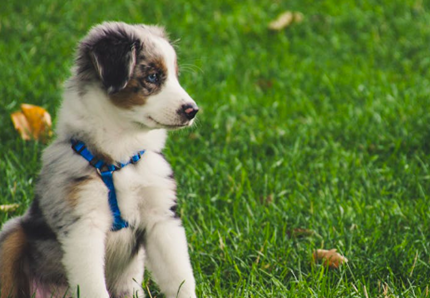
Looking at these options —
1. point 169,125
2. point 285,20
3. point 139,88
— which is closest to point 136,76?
point 139,88

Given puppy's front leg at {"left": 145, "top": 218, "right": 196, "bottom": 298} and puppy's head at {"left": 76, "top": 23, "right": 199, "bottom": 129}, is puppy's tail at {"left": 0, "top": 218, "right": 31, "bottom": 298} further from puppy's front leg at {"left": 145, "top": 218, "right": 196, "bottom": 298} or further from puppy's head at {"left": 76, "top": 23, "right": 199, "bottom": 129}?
puppy's head at {"left": 76, "top": 23, "right": 199, "bottom": 129}

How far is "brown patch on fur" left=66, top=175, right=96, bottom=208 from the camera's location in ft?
10.2

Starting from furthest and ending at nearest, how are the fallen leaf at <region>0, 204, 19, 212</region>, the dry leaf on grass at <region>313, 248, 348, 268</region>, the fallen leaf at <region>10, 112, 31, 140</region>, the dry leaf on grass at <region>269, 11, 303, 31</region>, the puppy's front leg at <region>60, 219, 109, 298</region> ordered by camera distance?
the dry leaf on grass at <region>269, 11, 303, 31</region>
the fallen leaf at <region>10, 112, 31, 140</region>
the fallen leaf at <region>0, 204, 19, 212</region>
the dry leaf on grass at <region>313, 248, 348, 268</region>
the puppy's front leg at <region>60, 219, 109, 298</region>

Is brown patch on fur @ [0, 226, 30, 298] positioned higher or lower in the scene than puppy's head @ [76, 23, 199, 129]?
lower

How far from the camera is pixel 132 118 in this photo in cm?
321

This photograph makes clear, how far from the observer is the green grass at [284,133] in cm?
391

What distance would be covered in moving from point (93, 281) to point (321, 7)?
5309 millimetres

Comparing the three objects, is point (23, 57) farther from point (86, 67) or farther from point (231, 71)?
point (86, 67)

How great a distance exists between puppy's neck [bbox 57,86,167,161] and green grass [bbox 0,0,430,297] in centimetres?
87

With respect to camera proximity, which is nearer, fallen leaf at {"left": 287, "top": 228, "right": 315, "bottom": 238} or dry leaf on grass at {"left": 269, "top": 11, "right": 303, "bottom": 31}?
fallen leaf at {"left": 287, "top": 228, "right": 315, "bottom": 238}

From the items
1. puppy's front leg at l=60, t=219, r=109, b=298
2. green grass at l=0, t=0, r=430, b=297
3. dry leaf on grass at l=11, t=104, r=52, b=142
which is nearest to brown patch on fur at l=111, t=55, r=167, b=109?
puppy's front leg at l=60, t=219, r=109, b=298

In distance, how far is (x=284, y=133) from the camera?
5.46 meters

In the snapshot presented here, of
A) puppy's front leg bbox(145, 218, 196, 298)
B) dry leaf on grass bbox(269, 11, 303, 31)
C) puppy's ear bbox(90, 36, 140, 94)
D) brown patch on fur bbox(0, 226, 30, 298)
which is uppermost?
puppy's ear bbox(90, 36, 140, 94)

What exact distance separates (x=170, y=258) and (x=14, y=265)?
29.2 inches
